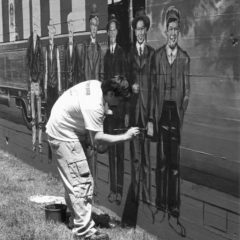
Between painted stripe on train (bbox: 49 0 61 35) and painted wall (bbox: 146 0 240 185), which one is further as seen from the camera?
painted stripe on train (bbox: 49 0 61 35)

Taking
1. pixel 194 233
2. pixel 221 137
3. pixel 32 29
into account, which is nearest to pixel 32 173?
pixel 32 29

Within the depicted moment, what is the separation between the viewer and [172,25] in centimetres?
497

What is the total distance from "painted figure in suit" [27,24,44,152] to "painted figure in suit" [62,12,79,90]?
112 centimetres

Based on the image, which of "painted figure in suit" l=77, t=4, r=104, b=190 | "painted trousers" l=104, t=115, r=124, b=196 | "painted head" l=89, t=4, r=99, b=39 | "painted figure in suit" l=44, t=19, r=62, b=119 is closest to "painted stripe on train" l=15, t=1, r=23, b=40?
"painted figure in suit" l=44, t=19, r=62, b=119

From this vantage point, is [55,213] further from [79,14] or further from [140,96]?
[79,14]

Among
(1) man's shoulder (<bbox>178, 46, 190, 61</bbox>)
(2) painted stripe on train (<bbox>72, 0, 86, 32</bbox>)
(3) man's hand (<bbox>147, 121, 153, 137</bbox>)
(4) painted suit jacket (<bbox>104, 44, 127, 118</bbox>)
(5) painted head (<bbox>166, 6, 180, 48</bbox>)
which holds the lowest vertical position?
(3) man's hand (<bbox>147, 121, 153, 137</bbox>)

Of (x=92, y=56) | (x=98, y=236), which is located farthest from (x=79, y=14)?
(x=98, y=236)

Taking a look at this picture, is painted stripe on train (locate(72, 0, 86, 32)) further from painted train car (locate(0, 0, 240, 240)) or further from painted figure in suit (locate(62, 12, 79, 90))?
painted train car (locate(0, 0, 240, 240))

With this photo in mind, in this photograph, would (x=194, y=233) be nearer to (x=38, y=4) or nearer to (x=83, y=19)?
(x=83, y=19)

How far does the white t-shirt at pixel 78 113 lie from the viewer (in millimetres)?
5102

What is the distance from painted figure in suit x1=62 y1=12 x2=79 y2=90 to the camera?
732 cm

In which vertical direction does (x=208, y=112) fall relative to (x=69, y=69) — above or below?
below

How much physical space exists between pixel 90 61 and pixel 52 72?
1.53m

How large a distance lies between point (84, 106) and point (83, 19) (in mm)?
2078
